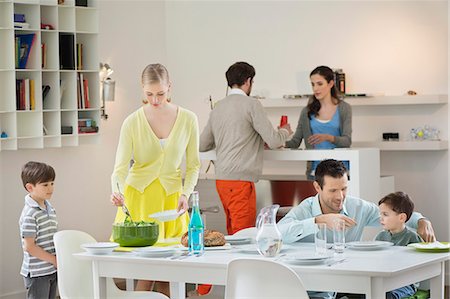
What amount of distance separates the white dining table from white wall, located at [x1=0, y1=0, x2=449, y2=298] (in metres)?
2.62

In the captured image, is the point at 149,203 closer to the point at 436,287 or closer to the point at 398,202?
the point at 398,202

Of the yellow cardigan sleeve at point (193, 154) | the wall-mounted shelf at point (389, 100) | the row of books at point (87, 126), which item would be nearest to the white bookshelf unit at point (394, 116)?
the wall-mounted shelf at point (389, 100)

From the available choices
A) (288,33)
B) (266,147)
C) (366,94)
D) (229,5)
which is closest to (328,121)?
(266,147)

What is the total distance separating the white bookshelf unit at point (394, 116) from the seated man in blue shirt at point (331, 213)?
2460 millimetres

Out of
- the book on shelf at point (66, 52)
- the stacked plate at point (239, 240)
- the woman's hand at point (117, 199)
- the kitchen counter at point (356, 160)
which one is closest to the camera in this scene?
the stacked plate at point (239, 240)

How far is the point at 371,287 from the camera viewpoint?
3.30m

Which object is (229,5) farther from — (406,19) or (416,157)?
(416,157)

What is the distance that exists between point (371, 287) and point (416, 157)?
370cm

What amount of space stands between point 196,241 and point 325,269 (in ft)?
2.30

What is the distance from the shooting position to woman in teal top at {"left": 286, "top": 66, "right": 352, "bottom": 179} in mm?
5953

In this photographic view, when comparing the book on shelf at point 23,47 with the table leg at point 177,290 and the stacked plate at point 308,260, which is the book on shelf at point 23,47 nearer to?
the table leg at point 177,290

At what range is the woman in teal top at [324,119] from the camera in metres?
5.95

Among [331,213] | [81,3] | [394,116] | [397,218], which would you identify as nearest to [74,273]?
[331,213]

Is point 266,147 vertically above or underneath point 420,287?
above
